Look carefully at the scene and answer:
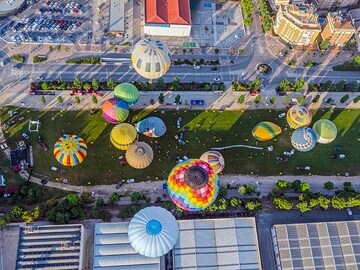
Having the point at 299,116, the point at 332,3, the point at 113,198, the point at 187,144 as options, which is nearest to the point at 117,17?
the point at 187,144

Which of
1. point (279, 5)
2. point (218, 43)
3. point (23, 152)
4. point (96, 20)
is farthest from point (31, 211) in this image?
point (279, 5)

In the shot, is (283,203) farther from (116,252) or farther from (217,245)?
(116,252)

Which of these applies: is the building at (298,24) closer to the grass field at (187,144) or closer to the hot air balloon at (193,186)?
the grass field at (187,144)

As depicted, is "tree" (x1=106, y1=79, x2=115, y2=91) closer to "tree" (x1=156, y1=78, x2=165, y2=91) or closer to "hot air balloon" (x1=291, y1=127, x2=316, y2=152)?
"tree" (x1=156, y1=78, x2=165, y2=91)

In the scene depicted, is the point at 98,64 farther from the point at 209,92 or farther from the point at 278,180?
the point at 278,180

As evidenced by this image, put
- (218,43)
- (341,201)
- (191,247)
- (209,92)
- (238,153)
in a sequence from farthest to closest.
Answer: (218,43) < (209,92) < (238,153) < (341,201) < (191,247)

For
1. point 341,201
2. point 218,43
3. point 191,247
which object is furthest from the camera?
point 218,43

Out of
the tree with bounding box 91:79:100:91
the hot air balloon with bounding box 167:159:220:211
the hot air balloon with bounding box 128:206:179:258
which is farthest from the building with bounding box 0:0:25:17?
the hot air balloon with bounding box 128:206:179:258
